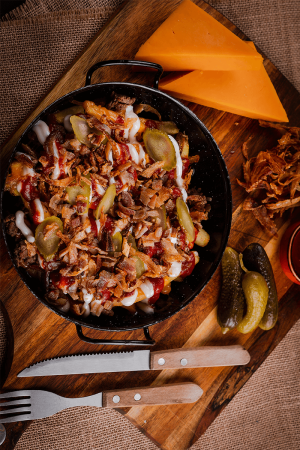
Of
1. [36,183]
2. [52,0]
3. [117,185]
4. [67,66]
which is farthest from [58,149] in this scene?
[52,0]

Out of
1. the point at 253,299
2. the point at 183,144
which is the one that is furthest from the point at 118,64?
the point at 253,299

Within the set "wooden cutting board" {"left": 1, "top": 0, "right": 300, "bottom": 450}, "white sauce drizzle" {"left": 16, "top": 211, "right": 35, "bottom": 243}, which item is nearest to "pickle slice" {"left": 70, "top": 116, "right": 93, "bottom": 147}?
"wooden cutting board" {"left": 1, "top": 0, "right": 300, "bottom": 450}

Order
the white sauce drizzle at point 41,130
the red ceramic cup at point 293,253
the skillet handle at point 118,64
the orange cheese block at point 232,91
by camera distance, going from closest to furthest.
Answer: the skillet handle at point 118,64
the white sauce drizzle at point 41,130
the orange cheese block at point 232,91
the red ceramic cup at point 293,253

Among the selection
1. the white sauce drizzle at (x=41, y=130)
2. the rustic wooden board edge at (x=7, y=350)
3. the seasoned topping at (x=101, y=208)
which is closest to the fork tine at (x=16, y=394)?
the rustic wooden board edge at (x=7, y=350)

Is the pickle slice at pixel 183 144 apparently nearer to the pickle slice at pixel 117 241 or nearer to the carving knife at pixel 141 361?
the pickle slice at pixel 117 241

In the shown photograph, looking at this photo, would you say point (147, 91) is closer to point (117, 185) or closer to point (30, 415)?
point (117, 185)

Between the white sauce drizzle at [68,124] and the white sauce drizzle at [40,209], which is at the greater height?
the white sauce drizzle at [68,124]

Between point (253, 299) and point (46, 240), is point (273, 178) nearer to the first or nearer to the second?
point (253, 299)

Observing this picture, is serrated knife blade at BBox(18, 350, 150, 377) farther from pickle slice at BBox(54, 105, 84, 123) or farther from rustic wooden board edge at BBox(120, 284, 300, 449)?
pickle slice at BBox(54, 105, 84, 123)
